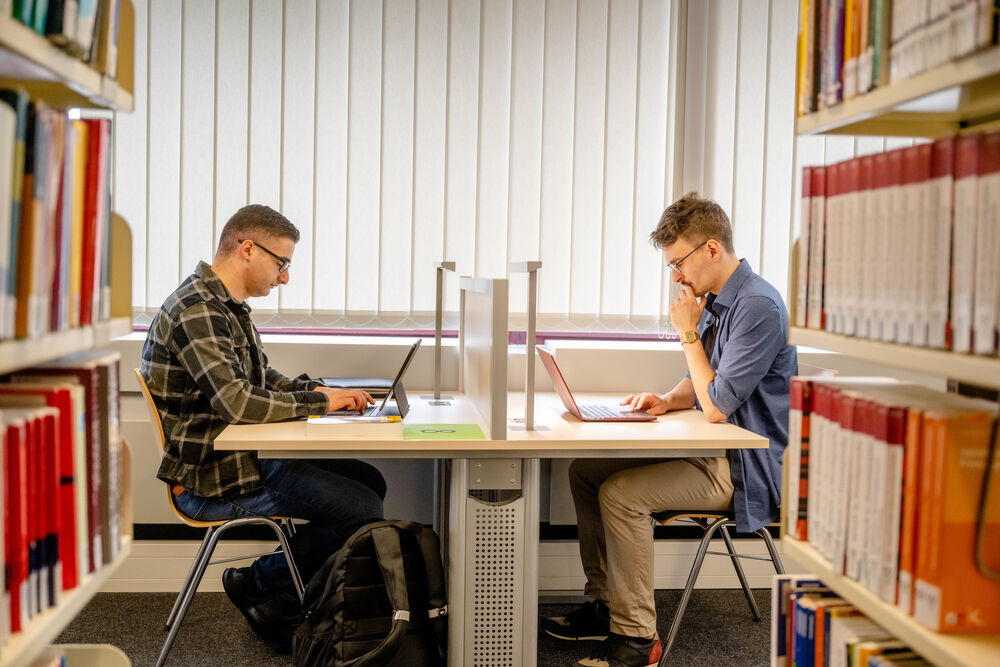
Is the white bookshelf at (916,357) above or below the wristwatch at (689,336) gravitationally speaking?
above

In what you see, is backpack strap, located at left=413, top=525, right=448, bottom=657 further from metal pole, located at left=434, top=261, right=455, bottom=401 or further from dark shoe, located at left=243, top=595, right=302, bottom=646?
metal pole, located at left=434, top=261, right=455, bottom=401

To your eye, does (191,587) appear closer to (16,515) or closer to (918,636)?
(16,515)

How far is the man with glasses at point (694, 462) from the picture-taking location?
7.49 feet

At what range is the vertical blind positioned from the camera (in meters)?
2.98

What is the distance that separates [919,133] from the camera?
1.44m

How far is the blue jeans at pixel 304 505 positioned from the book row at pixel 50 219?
1137mm

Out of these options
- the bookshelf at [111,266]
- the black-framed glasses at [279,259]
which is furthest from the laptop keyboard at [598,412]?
the bookshelf at [111,266]

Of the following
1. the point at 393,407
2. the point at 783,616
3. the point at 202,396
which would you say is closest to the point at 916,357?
the point at 783,616

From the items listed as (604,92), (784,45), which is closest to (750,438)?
(604,92)

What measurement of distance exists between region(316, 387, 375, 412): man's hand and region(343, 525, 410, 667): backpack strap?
0.38 m

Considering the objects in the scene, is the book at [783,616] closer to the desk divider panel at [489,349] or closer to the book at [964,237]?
the book at [964,237]

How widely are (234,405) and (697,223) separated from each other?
54.6 inches

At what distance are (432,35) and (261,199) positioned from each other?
0.82 metres

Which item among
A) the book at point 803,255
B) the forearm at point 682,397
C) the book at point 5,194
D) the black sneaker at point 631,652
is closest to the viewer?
the book at point 5,194
